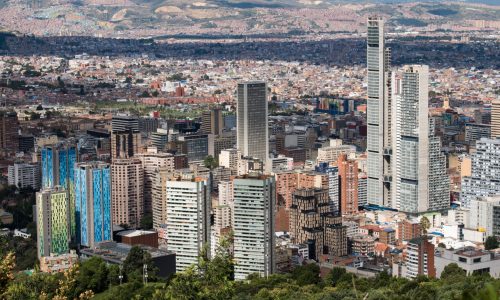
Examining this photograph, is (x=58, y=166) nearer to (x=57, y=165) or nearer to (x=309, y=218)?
(x=57, y=165)

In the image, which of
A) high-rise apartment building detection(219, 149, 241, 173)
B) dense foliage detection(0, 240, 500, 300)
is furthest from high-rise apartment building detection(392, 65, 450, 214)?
dense foliage detection(0, 240, 500, 300)

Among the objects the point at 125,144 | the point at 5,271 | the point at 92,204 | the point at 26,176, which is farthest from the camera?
the point at 125,144

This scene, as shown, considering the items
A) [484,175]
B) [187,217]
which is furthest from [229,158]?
[187,217]

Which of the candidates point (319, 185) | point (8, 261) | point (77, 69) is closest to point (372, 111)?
point (319, 185)

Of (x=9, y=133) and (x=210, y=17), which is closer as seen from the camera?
(x=9, y=133)

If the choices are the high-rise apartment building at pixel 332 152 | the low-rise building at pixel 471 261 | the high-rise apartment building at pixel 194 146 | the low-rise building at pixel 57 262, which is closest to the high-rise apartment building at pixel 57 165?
the low-rise building at pixel 57 262

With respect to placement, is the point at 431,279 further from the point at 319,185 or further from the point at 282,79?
the point at 282,79

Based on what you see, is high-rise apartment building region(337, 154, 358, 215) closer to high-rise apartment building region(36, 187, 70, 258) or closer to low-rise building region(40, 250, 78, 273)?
high-rise apartment building region(36, 187, 70, 258)
